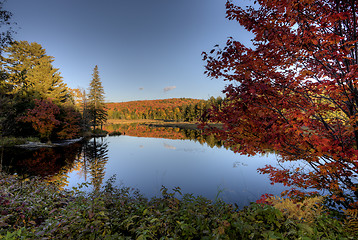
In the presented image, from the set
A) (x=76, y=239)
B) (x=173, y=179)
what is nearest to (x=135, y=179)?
(x=173, y=179)

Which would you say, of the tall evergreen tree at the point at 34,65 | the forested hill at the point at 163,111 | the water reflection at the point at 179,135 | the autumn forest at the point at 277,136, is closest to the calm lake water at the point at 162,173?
the autumn forest at the point at 277,136

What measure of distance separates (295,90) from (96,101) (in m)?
41.1

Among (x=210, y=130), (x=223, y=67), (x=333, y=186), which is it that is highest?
(x=223, y=67)

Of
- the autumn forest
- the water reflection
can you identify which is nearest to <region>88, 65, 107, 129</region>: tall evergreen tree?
the water reflection

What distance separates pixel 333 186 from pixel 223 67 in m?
3.57

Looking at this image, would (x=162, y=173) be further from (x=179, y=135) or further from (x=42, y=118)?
(x=179, y=135)

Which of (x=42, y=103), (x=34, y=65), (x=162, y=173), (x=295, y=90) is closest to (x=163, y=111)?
(x=34, y=65)

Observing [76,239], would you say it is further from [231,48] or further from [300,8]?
[300,8]

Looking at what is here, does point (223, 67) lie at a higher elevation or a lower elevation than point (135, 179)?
higher

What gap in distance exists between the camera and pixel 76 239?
9.30 ft

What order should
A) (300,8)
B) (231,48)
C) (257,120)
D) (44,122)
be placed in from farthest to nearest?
(44,122)
(231,48)
(257,120)
(300,8)

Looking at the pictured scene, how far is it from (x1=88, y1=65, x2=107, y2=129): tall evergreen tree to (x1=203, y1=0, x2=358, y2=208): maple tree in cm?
3585

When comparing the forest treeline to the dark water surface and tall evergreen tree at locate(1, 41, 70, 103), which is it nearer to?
tall evergreen tree at locate(1, 41, 70, 103)

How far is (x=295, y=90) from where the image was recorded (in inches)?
142
